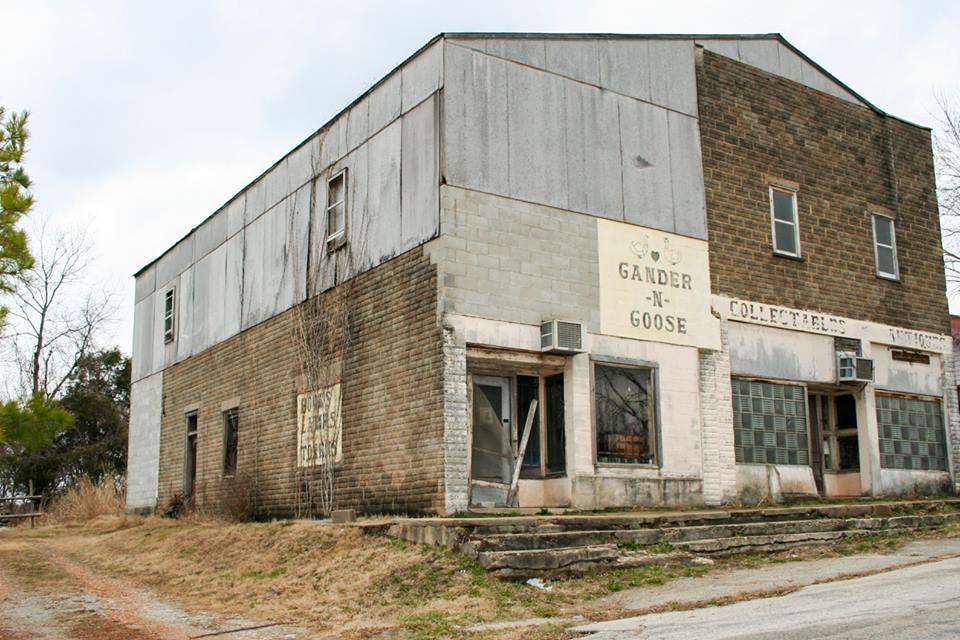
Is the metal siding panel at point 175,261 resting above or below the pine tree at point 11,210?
above

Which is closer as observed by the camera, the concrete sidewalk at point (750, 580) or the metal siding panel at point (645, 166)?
the concrete sidewalk at point (750, 580)

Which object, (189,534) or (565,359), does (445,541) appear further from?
(189,534)

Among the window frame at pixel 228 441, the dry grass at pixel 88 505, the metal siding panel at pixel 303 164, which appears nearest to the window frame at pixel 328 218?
the metal siding panel at pixel 303 164

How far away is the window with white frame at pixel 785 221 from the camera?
19.3 metres

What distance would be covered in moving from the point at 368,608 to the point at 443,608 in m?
0.98

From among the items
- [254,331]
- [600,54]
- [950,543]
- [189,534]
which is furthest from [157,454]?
[950,543]

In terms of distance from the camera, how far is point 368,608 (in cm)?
1048

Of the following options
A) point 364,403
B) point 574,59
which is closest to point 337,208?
point 364,403

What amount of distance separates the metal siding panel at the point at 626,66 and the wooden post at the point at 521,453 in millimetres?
5810

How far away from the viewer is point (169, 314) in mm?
25641

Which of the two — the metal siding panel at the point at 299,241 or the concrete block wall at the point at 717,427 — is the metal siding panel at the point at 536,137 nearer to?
the concrete block wall at the point at 717,427

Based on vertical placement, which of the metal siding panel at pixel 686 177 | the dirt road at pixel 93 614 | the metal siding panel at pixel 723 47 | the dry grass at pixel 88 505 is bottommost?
→ the dirt road at pixel 93 614

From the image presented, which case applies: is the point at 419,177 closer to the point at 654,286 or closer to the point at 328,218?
the point at 328,218

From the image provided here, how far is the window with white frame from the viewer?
19344 mm
